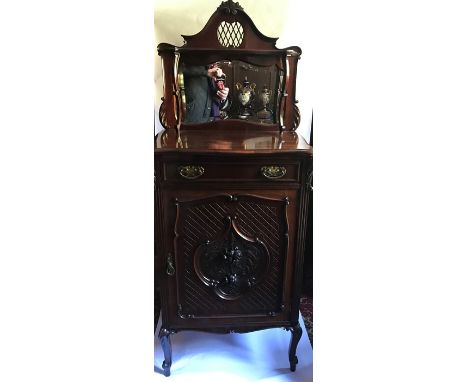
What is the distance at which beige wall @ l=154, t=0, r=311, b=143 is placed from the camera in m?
1.30

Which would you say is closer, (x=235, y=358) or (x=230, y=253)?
(x=230, y=253)

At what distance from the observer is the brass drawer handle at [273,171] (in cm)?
108

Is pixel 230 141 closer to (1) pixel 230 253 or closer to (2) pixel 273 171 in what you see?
(2) pixel 273 171

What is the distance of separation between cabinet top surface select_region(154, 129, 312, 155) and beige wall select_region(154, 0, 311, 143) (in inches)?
6.2

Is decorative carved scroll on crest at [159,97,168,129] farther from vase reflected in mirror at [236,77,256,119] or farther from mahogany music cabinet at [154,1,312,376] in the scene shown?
vase reflected in mirror at [236,77,256,119]

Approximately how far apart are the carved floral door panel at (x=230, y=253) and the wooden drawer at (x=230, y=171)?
4cm

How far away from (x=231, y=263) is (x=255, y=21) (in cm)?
76

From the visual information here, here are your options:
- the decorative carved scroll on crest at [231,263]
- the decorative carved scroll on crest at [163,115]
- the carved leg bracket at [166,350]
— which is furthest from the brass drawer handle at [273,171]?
the carved leg bracket at [166,350]

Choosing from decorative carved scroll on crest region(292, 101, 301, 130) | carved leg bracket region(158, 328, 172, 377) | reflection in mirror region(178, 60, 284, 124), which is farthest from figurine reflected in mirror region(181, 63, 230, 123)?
carved leg bracket region(158, 328, 172, 377)

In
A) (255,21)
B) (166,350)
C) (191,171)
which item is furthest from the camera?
(255,21)

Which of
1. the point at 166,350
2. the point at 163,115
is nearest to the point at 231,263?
the point at 166,350

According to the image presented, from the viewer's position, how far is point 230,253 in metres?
1.14
